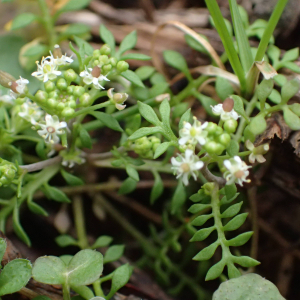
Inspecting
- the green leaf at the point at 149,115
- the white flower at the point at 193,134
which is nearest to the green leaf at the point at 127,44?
the green leaf at the point at 149,115

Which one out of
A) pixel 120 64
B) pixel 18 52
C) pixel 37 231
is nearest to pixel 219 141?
pixel 120 64

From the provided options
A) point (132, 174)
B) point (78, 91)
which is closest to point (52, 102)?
point (78, 91)

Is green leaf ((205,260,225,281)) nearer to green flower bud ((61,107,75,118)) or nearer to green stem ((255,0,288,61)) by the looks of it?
green flower bud ((61,107,75,118))

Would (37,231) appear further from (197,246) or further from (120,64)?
(120,64)

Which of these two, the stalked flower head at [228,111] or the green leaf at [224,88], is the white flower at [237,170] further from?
the green leaf at [224,88]

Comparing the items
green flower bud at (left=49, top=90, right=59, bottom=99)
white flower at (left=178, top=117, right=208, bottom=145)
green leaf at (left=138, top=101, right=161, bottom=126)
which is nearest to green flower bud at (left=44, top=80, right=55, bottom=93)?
green flower bud at (left=49, top=90, right=59, bottom=99)

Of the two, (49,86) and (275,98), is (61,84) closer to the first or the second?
(49,86)
